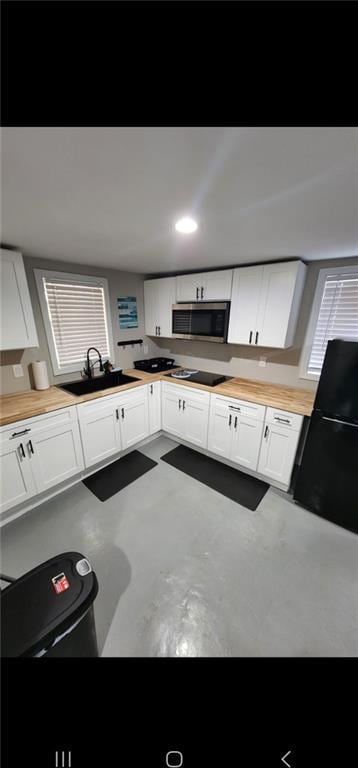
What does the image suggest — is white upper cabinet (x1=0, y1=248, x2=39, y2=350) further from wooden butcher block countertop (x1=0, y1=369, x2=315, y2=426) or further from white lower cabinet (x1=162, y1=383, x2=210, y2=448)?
white lower cabinet (x1=162, y1=383, x2=210, y2=448)

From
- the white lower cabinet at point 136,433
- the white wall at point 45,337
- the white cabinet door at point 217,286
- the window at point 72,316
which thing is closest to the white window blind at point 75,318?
the window at point 72,316

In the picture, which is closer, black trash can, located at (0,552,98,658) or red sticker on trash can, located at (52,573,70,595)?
black trash can, located at (0,552,98,658)

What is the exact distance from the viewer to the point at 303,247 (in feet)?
6.10

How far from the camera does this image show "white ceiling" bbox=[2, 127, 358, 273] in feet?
2.39

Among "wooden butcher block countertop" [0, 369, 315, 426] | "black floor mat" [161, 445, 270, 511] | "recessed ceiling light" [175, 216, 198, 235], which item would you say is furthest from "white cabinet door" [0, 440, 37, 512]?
"recessed ceiling light" [175, 216, 198, 235]

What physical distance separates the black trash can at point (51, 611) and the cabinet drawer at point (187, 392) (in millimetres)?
1898

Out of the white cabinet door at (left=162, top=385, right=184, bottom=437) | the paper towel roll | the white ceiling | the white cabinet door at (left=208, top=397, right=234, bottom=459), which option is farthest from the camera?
the white cabinet door at (left=162, top=385, right=184, bottom=437)

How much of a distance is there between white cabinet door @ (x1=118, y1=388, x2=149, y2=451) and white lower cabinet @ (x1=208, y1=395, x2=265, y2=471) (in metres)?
0.86

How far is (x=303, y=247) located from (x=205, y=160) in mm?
1400

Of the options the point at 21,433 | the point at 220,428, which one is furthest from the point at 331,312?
the point at 21,433

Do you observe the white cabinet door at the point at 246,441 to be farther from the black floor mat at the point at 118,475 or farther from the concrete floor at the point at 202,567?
the black floor mat at the point at 118,475

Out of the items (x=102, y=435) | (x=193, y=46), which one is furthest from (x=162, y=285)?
(x=193, y=46)

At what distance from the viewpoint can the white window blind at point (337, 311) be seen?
2.19 meters

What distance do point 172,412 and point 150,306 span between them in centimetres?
156
